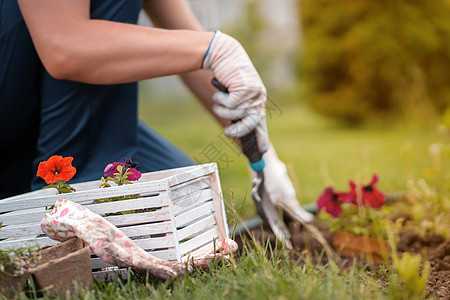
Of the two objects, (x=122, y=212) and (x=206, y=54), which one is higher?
(x=206, y=54)

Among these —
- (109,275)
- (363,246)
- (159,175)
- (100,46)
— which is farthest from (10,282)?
(363,246)

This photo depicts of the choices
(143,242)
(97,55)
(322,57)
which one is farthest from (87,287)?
(322,57)

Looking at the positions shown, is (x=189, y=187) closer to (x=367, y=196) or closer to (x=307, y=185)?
(x=367, y=196)

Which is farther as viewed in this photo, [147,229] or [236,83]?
[236,83]

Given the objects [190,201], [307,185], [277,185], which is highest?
[190,201]

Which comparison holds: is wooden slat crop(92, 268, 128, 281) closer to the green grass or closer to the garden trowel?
the green grass

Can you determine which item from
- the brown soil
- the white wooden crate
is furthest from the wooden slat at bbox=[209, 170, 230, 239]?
the brown soil

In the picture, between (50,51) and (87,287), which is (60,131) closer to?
(50,51)

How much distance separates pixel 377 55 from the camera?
19.5 feet

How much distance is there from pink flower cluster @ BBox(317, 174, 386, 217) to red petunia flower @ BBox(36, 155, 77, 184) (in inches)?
40.8

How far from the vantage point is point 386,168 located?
3510 millimetres

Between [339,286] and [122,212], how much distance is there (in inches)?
19.1

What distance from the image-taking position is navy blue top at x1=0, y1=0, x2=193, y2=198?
4.72 ft

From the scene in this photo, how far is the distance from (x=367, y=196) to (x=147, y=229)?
1.02 meters
